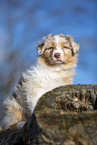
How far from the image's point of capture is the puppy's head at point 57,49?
3883mm

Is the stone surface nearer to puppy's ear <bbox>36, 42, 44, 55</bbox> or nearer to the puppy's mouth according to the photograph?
the puppy's mouth

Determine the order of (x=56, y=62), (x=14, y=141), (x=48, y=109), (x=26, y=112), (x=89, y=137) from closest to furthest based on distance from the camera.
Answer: (x=89, y=137) → (x=48, y=109) → (x=14, y=141) → (x=26, y=112) → (x=56, y=62)

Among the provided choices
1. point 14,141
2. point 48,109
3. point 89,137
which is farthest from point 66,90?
point 14,141

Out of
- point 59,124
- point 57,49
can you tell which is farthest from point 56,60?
point 59,124

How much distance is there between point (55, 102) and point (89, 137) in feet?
1.31

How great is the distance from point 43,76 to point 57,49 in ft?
1.97

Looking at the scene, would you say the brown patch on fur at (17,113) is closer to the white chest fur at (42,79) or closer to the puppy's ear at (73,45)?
the white chest fur at (42,79)

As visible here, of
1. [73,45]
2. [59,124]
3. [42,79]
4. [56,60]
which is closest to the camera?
[59,124]

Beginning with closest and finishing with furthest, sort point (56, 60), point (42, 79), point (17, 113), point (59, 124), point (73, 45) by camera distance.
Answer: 1. point (59, 124)
2. point (17, 113)
3. point (42, 79)
4. point (56, 60)
5. point (73, 45)

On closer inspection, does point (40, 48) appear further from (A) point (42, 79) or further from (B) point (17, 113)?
(B) point (17, 113)

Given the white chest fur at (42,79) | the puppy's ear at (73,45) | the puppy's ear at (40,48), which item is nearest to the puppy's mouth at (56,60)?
the white chest fur at (42,79)

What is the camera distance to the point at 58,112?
1.56 meters

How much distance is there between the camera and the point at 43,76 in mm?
3770

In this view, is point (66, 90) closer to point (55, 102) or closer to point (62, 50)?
point (55, 102)
